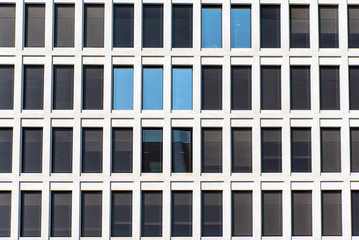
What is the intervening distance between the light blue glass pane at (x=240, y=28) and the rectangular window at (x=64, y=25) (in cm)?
823

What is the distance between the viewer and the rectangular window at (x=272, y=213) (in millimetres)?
19516

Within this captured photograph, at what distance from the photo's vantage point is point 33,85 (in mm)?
19938

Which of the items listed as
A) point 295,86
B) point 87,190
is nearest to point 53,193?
point 87,190

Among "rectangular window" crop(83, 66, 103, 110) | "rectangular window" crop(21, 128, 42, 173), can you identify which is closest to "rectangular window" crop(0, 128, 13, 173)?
"rectangular window" crop(21, 128, 42, 173)

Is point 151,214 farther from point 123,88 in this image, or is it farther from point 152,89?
point 123,88

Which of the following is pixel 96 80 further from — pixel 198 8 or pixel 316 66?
pixel 316 66

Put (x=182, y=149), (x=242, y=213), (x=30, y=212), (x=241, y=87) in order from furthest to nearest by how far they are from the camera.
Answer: (x=241, y=87), (x=182, y=149), (x=242, y=213), (x=30, y=212)

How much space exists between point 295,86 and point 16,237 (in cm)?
1574

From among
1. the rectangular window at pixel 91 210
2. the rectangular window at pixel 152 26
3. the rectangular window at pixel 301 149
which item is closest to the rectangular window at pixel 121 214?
the rectangular window at pixel 91 210

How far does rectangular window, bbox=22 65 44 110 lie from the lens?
19.8 metres

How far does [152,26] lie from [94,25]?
297cm

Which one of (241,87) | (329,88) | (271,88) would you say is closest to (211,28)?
(241,87)

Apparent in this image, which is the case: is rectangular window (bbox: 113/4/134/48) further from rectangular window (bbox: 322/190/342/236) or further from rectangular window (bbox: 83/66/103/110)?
rectangular window (bbox: 322/190/342/236)

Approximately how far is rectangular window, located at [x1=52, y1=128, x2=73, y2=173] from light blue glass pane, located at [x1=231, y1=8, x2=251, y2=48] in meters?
9.55
